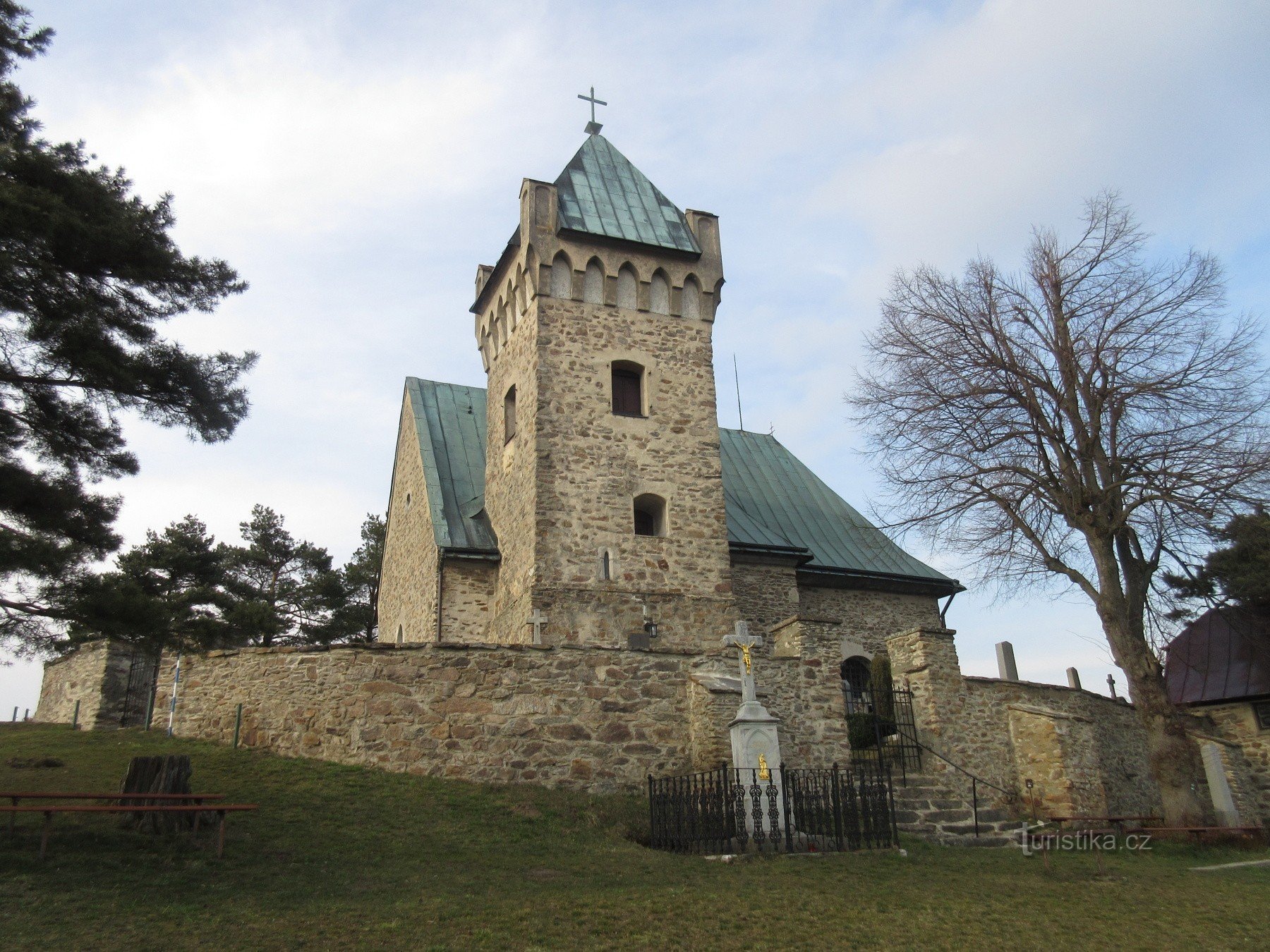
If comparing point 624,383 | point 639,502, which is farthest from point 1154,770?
point 624,383

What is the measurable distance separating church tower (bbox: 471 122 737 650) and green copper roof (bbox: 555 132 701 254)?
5 centimetres

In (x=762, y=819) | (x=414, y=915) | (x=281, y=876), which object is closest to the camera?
(x=414, y=915)

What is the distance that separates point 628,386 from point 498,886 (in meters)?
12.1

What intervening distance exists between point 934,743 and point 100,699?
1492 centimetres

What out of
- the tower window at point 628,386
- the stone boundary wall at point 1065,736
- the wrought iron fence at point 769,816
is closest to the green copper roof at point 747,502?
the tower window at point 628,386

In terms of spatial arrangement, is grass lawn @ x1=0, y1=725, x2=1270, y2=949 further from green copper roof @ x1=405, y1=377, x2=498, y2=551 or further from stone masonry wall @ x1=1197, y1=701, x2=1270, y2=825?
stone masonry wall @ x1=1197, y1=701, x2=1270, y2=825

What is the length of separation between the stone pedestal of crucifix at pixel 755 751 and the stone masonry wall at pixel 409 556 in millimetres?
7553

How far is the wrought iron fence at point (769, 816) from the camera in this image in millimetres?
11125

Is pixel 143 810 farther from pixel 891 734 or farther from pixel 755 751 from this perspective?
pixel 891 734

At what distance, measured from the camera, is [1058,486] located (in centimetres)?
1692

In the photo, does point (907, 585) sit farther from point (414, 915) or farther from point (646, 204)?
point (414, 915)

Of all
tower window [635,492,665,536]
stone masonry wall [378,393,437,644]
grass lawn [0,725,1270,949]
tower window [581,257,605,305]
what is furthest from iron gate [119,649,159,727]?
tower window [581,257,605,305]

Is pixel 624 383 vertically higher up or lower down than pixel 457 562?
higher up

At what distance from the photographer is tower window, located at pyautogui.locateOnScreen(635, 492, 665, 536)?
60.2 ft
